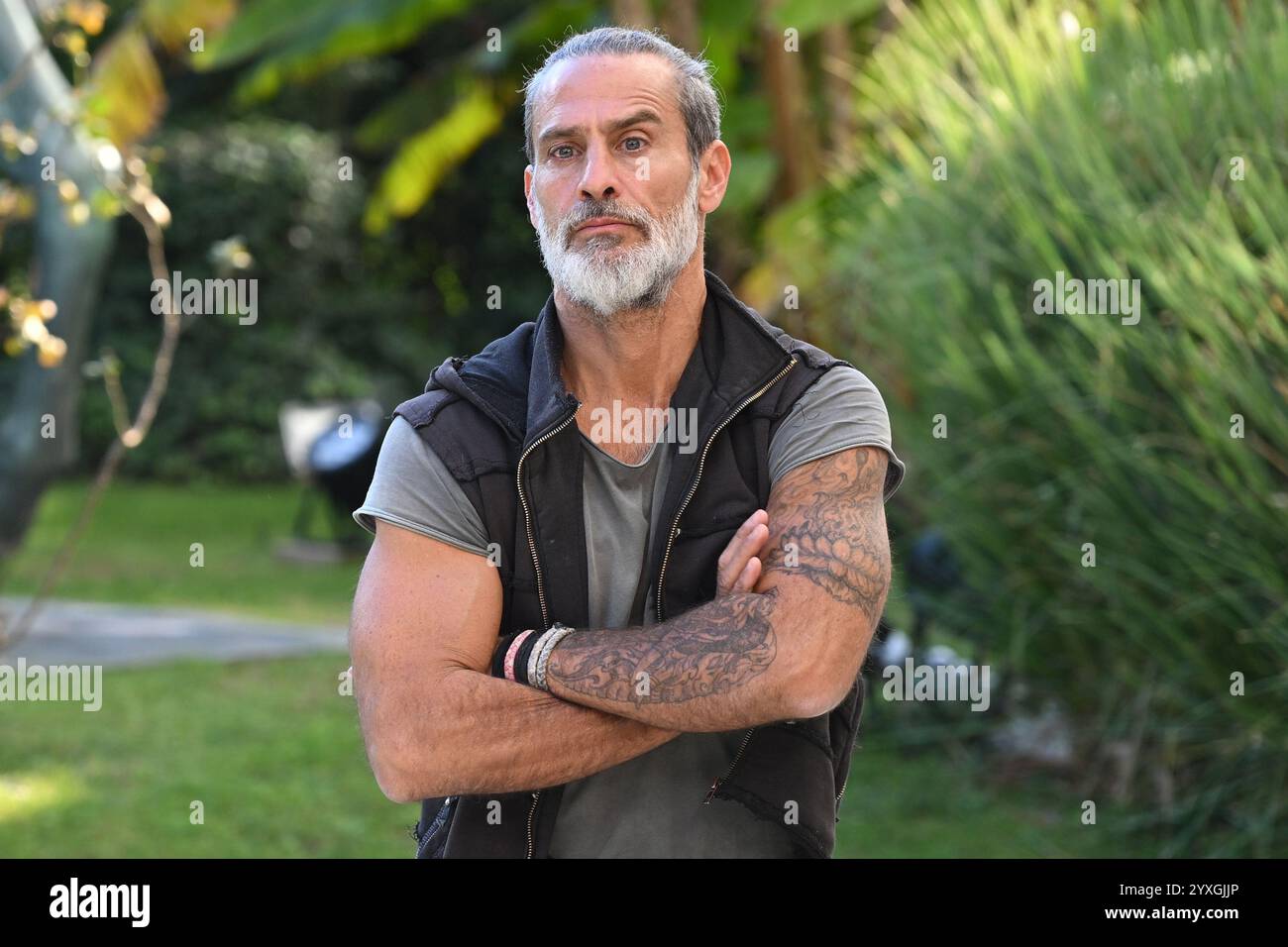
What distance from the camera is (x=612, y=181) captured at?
2641mm

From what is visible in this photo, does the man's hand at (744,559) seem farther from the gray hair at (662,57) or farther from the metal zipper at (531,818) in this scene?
the gray hair at (662,57)

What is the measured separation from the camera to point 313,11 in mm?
13000

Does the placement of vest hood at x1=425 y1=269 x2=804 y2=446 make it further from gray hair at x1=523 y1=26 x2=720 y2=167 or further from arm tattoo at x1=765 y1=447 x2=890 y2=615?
gray hair at x1=523 y1=26 x2=720 y2=167

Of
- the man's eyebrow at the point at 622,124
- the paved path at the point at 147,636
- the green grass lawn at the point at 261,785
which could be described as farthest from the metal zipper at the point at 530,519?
the paved path at the point at 147,636

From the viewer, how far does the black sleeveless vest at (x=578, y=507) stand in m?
2.52

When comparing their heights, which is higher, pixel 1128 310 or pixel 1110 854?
pixel 1128 310

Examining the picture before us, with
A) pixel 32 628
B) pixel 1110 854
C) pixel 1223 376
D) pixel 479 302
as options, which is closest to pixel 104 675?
pixel 32 628

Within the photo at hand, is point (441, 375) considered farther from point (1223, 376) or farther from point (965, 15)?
point (965, 15)

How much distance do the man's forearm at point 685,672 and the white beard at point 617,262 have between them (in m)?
0.55

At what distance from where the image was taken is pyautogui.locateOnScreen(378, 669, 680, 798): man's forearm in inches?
95.9

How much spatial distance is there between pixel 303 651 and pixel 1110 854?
5.46 meters

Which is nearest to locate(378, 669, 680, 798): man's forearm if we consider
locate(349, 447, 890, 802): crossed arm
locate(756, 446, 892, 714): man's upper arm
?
locate(349, 447, 890, 802): crossed arm

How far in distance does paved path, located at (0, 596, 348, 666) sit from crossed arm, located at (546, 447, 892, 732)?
23.7ft

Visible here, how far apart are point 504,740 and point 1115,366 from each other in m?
3.64
